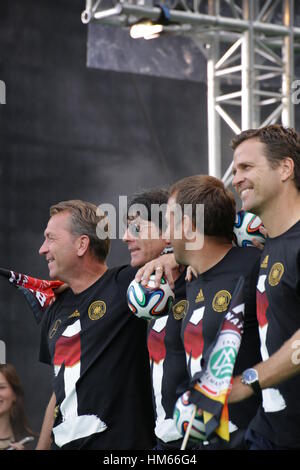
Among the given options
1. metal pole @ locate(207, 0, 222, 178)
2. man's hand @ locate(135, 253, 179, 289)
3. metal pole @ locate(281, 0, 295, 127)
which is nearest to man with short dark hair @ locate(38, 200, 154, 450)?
man's hand @ locate(135, 253, 179, 289)

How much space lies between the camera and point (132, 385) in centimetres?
424

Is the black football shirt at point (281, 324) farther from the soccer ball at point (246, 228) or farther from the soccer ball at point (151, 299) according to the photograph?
the soccer ball at point (151, 299)

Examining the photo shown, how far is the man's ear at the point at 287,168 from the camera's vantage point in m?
3.47

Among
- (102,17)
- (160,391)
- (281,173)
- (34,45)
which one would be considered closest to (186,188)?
(281,173)

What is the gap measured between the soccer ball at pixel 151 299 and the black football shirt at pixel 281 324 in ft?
1.66

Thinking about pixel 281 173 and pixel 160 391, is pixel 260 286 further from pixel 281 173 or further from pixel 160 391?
pixel 160 391

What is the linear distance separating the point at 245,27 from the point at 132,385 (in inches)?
149

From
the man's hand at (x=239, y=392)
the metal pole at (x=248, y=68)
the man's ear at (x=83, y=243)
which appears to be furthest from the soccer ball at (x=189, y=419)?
the metal pole at (x=248, y=68)

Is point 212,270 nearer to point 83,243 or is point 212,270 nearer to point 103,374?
point 103,374

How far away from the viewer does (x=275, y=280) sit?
3311 mm

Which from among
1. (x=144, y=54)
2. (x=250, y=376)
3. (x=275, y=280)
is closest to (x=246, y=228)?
(x=275, y=280)

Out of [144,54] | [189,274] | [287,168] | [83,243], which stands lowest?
[189,274]

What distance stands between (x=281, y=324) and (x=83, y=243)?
1570 millimetres

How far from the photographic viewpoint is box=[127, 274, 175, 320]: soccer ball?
12.3 feet
